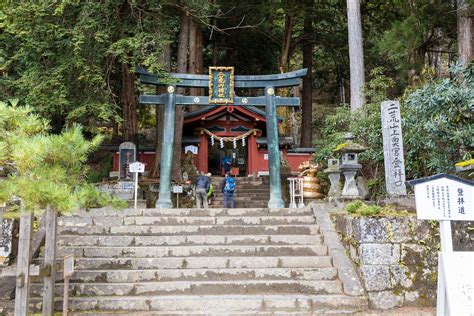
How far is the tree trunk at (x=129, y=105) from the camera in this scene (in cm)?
1290

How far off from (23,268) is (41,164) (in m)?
1.05

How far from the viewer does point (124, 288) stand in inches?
201

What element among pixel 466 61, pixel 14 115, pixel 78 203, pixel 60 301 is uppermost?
pixel 466 61

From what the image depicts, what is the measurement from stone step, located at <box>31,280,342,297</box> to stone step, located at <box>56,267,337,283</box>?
151mm

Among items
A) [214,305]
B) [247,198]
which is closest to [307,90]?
[247,198]

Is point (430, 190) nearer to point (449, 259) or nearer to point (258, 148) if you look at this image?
point (449, 259)

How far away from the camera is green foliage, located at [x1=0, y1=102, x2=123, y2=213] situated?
341cm

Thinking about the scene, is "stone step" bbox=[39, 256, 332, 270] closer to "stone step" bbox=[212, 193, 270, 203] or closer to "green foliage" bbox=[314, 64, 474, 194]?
"green foliage" bbox=[314, 64, 474, 194]

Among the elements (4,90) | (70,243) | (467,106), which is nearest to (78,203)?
(70,243)

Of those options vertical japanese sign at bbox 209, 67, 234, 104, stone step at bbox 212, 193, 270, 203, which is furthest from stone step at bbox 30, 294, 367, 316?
stone step at bbox 212, 193, 270, 203

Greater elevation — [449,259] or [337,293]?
[449,259]

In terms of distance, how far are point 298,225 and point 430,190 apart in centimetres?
324

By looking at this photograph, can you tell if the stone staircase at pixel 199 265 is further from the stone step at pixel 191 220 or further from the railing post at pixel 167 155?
the railing post at pixel 167 155

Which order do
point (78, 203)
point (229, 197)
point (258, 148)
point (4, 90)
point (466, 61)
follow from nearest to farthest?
1. point (78, 203)
2. point (466, 61)
3. point (229, 197)
4. point (4, 90)
5. point (258, 148)
